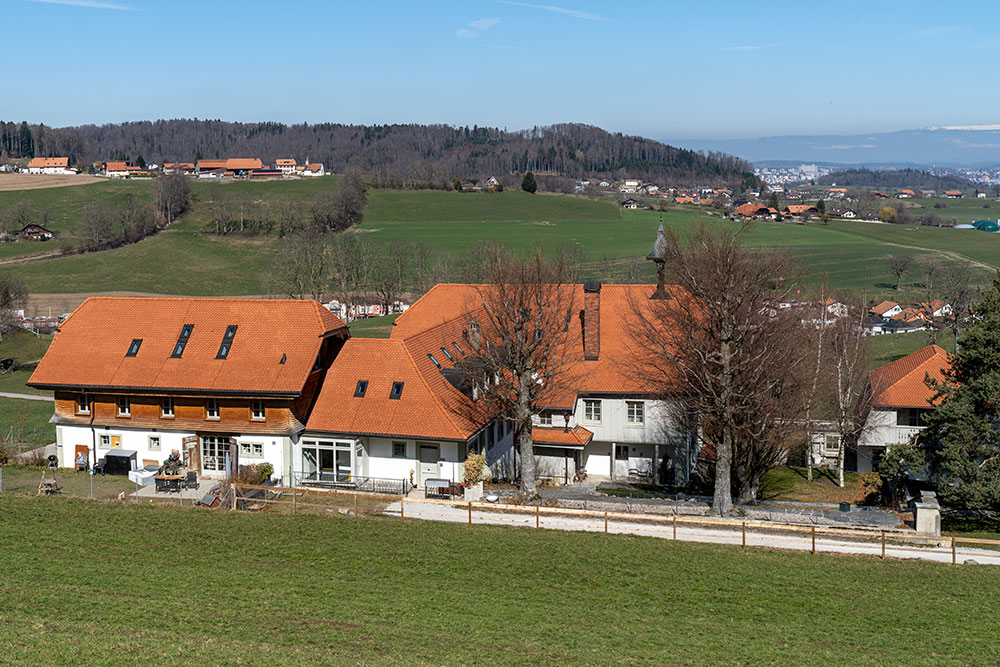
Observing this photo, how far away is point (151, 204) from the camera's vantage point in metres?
157

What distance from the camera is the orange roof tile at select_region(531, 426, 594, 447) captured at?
3756cm

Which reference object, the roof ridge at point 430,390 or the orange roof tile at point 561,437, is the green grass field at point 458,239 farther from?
the roof ridge at point 430,390

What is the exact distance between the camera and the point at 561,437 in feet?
125

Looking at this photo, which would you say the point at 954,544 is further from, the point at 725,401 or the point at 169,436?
the point at 169,436

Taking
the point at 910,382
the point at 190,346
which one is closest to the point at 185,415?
the point at 190,346

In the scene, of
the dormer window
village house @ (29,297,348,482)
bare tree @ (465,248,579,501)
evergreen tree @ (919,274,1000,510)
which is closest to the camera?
evergreen tree @ (919,274,1000,510)

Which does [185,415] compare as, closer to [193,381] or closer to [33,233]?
[193,381]

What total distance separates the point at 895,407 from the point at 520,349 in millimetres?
20029

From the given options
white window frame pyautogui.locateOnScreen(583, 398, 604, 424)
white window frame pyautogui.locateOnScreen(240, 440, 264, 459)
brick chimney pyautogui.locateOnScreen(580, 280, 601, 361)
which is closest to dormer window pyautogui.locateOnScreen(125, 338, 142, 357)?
white window frame pyautogui.locateOnScreen(240, 440, 264, 459)

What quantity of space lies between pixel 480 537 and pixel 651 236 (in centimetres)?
11842

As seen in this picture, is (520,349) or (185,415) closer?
(520,349)

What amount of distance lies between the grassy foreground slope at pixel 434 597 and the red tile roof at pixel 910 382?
1976 centimetres

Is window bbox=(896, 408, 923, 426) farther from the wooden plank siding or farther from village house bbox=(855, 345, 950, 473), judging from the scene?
the wooden plank siding

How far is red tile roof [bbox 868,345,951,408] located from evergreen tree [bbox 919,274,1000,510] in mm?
10156
